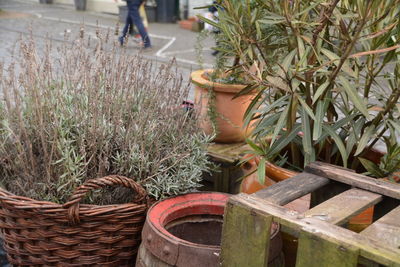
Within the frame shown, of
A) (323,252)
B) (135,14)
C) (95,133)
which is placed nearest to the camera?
(323,252)

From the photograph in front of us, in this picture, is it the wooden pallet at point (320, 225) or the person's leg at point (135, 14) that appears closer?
the wooden pallet at point (320, 225)

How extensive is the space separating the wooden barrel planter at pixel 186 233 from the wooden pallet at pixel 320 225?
0.61ft

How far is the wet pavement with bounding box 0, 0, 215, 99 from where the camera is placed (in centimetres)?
884

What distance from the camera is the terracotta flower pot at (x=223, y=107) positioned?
3.23 metres

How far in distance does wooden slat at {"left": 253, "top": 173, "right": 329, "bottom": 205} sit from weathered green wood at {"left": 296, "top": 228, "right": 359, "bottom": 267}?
252 millimetres

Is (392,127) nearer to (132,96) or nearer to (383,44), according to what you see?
(383,44)

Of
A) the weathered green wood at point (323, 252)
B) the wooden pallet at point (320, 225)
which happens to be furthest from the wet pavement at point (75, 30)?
the weathered green wood at point (323, 252)

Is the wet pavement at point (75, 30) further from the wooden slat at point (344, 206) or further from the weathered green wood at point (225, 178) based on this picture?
the wooden slat at point (344, 206)

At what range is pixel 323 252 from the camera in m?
1.47

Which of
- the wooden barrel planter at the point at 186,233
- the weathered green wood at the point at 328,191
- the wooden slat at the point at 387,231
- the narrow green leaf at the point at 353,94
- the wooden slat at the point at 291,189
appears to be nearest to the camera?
the wooden slat at the point at 387,231

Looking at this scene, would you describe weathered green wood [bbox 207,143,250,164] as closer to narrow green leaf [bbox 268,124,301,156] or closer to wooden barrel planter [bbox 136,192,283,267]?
narrow green leaf [bbox 268,124,301,156]

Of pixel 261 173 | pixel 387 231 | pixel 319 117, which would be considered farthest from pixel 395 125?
pixel 387 231

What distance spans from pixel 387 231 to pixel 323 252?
250 millimetres

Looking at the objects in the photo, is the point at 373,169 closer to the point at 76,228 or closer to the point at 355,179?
the point at 355,179
